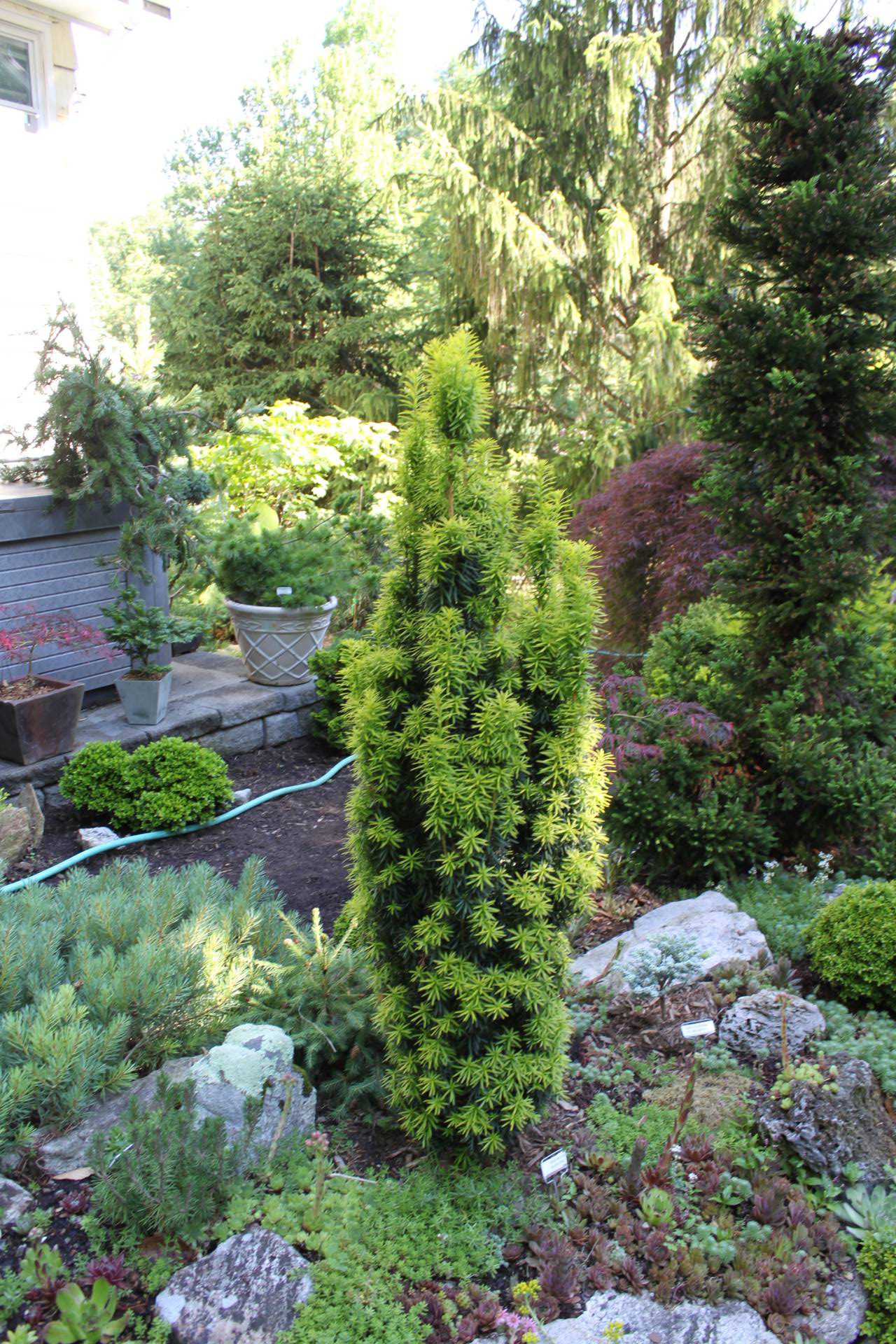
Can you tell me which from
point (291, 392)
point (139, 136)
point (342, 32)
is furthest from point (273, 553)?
point (342, 32)

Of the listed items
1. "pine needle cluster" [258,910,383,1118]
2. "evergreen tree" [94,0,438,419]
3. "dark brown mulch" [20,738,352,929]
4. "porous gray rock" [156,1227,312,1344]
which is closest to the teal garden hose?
"dark brown mulch" [20,738,352,929]

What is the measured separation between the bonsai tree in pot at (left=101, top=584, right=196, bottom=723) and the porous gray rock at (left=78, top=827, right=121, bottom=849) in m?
0.85

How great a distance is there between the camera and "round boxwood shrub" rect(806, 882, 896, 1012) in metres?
2.76

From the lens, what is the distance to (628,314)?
1033 cm

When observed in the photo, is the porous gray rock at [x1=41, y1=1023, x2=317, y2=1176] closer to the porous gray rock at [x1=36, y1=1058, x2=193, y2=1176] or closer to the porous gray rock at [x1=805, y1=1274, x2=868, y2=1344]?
the porous gray rock at [x1=36, y1=1058, x2=193, y2=1176]

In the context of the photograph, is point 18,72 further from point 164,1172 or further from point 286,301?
point 164,1172

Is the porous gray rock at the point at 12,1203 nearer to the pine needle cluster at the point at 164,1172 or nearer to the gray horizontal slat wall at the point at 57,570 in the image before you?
the pine needle cluster at the point at 164,1172

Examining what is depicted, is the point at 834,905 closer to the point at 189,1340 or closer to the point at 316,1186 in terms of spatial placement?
the point at 316,1186

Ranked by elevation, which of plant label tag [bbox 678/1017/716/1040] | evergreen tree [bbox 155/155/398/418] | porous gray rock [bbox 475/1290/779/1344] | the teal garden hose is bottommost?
the teal garden hose

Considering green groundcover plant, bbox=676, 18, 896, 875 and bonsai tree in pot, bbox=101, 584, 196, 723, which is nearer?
green groundcover plant, bbox=676, 18, 896, 875

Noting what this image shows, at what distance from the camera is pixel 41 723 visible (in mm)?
4551

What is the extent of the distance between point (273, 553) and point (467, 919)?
164 inches

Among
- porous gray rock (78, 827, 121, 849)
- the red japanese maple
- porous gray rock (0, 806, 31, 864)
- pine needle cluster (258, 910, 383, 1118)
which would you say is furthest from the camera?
the red japanese maple

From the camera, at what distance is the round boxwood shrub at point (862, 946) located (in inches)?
109
